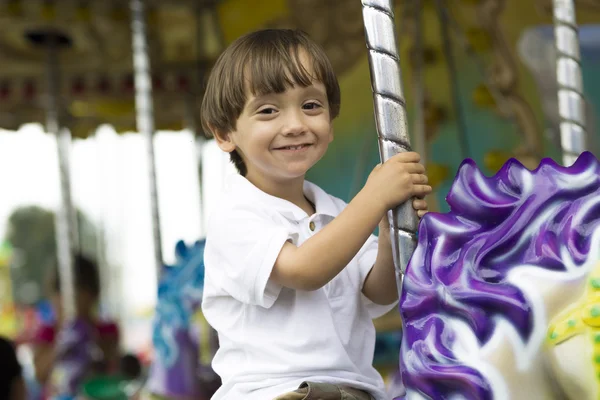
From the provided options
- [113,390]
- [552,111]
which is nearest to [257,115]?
[552,111]

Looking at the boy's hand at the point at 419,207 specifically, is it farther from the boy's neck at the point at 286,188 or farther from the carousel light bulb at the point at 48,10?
the carousel light bulb at the point at 48,10

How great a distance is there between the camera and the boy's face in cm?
95

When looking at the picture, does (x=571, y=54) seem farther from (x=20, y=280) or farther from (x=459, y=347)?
(x=20, y=280)

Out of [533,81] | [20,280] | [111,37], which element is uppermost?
[111,37]

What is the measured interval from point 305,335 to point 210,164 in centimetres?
313

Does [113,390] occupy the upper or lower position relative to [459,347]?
lower

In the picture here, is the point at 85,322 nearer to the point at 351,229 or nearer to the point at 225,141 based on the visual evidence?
the point at 225,141

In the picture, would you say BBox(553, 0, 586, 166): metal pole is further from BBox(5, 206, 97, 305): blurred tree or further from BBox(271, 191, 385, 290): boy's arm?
BBox(5, 206, 97, 305): blurred tree

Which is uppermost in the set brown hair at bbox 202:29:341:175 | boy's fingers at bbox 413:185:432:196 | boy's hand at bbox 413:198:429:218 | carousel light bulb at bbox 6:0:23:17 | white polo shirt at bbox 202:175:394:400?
carousel light bulb at bbox 6:0:23:17

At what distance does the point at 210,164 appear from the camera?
13.2 ft

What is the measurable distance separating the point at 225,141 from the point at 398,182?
29 cm

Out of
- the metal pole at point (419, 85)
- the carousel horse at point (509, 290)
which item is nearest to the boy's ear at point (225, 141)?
the carousel horse at point (509, 290)

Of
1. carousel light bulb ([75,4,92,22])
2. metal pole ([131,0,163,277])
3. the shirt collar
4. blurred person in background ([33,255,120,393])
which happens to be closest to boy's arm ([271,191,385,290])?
the shirt collar

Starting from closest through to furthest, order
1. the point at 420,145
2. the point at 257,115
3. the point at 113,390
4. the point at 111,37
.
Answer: the point at 257,115 → the point at 420,145 → the point at 113,390 → the point at 111,37
